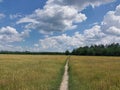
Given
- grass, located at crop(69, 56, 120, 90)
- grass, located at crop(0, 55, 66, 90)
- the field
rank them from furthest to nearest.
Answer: grass, located at crop(69, 56, 120, 90)
the field
grass, located at crop(0, 55, 66, 90)

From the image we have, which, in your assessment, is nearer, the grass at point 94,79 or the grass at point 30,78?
the grass at point 30,78

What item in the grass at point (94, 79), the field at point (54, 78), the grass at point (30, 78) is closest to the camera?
the grass at point (30, 78)

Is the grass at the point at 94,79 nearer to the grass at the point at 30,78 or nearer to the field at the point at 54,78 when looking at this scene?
the field at the point at 54,78

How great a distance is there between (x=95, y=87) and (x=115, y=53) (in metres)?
127

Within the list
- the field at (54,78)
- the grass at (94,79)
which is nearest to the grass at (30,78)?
the field at (54,78)

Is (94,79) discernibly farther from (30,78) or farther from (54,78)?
(30,78)

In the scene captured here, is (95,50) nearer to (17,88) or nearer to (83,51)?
(83,51)

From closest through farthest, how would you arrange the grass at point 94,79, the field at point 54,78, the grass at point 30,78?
the grass at point 30,78 → the field at point 54,78 → the grass at point 94,79

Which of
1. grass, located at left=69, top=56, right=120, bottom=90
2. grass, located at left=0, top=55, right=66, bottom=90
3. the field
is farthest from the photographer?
grass, located at left=69, top=56, right=120, bottom=90

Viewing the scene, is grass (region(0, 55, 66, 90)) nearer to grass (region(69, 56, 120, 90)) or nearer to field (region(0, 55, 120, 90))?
field (region(0, 55, 120, 90))

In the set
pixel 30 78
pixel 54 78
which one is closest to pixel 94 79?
pixel 54 78

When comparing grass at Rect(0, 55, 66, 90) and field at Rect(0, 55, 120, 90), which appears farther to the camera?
field at Rect(0, 55, 120, 90)

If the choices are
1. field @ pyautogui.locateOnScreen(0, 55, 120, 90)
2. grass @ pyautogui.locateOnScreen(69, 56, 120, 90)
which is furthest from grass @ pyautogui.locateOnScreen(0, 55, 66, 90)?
grass @ pyautogui.locateOnScreen(69, 56, 120, 90)

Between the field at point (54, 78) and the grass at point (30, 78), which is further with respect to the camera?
the field at point (54, 78)
